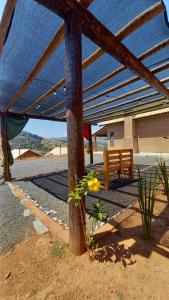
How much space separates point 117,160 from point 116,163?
0.40ft

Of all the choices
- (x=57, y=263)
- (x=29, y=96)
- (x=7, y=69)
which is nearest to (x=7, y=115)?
(x=29, y=96)

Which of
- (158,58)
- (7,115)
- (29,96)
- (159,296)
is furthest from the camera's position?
(7,115)

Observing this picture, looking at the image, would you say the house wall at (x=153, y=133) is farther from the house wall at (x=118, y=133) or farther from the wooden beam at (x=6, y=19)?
the wooden beam at (x=6, y=19)

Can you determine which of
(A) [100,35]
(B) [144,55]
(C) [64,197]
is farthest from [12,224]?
(B) [144,55]

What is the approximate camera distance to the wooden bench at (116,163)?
14.3ft

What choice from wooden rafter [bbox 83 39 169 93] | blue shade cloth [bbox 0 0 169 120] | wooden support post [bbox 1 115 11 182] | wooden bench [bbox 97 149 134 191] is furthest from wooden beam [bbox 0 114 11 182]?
wooden rafter [bbox 83 39 169 93]

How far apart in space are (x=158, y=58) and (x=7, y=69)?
264 centimetres

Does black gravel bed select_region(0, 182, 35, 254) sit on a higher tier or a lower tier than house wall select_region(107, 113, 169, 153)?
lower

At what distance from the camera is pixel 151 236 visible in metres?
2.12

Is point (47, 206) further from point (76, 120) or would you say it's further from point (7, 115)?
point (7, 115)

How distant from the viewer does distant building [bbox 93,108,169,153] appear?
12.3 meters

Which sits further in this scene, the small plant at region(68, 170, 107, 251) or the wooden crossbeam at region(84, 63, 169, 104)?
the wooden crossbeam at region(84, 63, 169, 104)

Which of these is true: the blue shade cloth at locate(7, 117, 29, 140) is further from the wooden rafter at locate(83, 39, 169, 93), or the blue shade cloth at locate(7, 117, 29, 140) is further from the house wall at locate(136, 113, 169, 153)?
the house wall at locate(136, 113, 169, 153)

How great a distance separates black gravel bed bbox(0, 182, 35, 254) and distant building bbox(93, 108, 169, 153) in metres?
11.0
